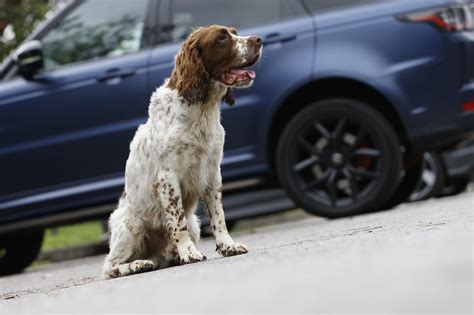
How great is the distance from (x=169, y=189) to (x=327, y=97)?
265cm

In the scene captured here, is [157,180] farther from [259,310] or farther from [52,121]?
[52,121]

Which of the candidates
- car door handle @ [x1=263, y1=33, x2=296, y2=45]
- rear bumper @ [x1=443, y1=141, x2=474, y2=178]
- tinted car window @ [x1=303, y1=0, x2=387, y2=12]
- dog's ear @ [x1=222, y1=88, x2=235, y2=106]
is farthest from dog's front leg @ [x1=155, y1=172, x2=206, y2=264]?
rear bumper @ [x1=443, y1=141, x2=474, y2=178]

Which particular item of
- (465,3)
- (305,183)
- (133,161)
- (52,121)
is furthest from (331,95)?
(133,161)

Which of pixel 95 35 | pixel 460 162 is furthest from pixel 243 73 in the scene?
pixel 460 162

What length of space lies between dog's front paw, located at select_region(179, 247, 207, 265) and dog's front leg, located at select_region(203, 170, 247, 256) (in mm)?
159

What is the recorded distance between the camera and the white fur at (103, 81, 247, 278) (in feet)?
18.1

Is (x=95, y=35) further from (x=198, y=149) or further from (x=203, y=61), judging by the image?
(x=198, y=149)

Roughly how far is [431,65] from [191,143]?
260cm

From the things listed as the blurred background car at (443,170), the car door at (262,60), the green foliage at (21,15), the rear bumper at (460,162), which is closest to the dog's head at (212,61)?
the car door at (262,60)

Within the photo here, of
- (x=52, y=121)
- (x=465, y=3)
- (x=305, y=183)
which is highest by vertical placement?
(x=465, y=3)

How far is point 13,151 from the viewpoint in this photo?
26.5 ft

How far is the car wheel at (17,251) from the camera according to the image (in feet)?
29.9

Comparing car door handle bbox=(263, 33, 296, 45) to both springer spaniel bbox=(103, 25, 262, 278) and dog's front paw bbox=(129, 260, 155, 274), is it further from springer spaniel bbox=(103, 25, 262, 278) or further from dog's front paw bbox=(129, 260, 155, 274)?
dog's front paw bbox=(129, 260, 155, 274)

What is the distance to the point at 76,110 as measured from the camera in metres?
7.96
